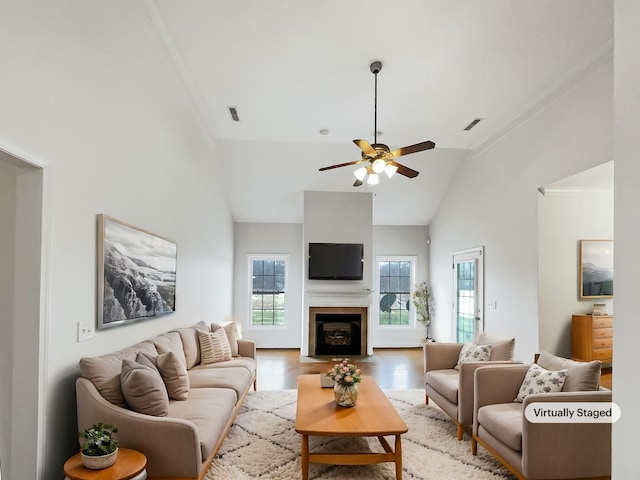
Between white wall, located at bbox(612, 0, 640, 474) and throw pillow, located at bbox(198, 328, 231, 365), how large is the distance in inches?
172

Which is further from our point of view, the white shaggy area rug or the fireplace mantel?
the fireplace mantel

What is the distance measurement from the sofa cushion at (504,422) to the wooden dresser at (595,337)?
1760mm

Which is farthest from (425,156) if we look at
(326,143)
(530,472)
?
(530,472)

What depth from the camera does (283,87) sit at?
15.9ft

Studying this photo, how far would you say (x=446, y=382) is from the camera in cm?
430

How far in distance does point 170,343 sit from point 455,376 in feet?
9.04

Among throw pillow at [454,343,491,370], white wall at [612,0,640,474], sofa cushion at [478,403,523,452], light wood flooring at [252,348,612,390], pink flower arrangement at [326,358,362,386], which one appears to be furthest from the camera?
light wood flooring at [252,348,612,390]

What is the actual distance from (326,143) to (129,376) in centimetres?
479

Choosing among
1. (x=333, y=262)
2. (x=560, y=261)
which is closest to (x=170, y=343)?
(x=560, y=261)

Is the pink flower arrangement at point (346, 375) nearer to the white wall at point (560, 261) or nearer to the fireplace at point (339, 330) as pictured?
the white wall at point (560, 261)

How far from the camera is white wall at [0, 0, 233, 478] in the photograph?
2.15 metres

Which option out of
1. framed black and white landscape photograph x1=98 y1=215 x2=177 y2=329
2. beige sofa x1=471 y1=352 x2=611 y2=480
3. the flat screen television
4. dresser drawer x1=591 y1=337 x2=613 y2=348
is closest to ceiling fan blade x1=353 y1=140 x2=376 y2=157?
framed black and white landscape photograph x1=98 y1=215 x2=177 y2=329

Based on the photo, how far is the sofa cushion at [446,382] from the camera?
4.09 metres

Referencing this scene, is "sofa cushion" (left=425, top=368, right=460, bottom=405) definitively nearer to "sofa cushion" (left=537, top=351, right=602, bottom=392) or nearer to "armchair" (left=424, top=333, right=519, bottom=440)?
"armchair" (left=424, top=333, right=519, bottom=440)
